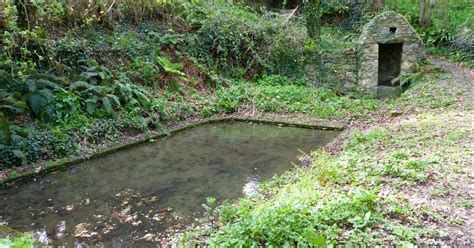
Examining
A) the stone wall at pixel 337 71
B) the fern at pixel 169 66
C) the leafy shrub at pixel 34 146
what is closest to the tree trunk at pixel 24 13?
the leafy shrub at pixel 34 146

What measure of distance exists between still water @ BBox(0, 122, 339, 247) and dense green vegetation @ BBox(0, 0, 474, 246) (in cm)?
63

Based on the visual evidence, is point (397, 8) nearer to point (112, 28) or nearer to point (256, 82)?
point (256, 82)

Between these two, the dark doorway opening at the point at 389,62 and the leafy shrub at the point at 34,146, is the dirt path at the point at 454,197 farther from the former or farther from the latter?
the dark doorway opening at the point at 389,62

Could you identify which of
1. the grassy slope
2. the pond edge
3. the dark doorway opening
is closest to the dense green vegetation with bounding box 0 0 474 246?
the grassy slope

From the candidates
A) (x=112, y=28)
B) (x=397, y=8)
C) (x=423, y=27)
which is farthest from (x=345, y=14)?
(x=112, y=28)

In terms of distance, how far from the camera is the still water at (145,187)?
5.14m

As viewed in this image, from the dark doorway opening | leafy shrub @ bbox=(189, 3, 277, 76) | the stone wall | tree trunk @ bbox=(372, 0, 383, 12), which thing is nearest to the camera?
leafy shrub @ bbox=(189, 3, 277, 76)

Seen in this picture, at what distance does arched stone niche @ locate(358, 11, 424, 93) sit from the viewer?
1301 cm

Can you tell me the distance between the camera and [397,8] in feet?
61.9

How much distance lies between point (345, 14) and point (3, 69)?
1572 centimetres

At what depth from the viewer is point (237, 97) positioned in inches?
470

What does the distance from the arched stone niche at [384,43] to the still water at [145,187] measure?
4750mm

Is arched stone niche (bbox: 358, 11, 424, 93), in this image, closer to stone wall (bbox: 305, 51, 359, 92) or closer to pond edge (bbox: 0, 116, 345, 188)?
stone wall (bbox: 305, 51, 359, 92)

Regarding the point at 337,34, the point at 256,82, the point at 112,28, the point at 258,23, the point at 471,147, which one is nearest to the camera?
the point at 471,147
